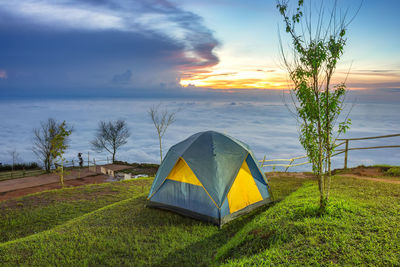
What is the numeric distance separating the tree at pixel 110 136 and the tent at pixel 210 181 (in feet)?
114

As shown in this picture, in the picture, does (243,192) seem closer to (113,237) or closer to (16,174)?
(113,237)

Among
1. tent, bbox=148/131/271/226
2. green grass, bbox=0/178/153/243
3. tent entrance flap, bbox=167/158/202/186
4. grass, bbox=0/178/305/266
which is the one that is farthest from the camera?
green grass, bbox=0/178/153/243

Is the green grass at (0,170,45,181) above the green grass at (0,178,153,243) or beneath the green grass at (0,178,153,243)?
beneath

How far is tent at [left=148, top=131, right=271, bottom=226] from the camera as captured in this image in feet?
24.1

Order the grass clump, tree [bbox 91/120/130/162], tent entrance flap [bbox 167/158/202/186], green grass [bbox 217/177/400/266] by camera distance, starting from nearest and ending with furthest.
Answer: green grass [bbox 217/177/400/266], tent entrance flap [bbox 167/158/202/186], the grass clump, tree [bbox 91/120/130/162]

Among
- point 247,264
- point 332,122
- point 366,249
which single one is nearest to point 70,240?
point 247,264

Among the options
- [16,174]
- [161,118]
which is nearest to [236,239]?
[161,118]

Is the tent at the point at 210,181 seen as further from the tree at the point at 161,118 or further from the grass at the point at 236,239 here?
the tree at the point at 161,118

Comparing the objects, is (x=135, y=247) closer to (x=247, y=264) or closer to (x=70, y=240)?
(x=70, y=240)

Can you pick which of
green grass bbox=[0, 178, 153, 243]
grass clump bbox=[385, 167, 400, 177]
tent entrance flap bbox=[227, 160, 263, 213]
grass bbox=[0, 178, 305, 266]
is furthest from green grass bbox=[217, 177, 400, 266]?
green grass bbox=[0, 178, 153, 243]

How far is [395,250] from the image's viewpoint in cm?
406

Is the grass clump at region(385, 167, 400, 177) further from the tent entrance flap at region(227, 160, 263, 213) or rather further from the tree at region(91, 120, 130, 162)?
the tree at region(91, 120, 130, 162)

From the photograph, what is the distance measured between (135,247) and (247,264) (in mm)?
2797

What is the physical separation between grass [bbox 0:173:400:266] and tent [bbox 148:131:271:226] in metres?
0.39
